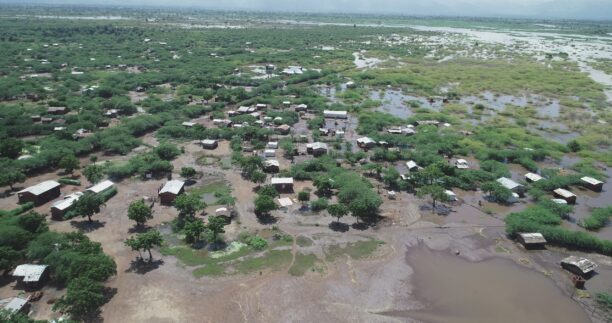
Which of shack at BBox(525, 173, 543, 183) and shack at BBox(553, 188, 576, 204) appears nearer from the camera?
shack at BBox(553, 188, 576, 204)

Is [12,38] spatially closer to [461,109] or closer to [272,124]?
[272,124]

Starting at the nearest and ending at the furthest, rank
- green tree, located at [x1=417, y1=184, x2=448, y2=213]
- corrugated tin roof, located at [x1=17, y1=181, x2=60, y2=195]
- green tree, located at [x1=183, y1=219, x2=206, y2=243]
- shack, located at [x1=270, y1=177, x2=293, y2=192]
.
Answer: green tree, located at [x1=183, y1=219, x2=206, y2=243] < corrugated tin roof, located at [x1=17, y1=181, x2=60, y2=195] < green tree, located at [x1=417, y1=184, x2=448, y2=213] < shack, located at [x1=270, y1=177, x2=293, y2=192]

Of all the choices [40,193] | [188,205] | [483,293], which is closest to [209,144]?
[188,205]

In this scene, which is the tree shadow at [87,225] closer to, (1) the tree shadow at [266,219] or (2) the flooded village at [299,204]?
(2) the flooded village at [299,204]

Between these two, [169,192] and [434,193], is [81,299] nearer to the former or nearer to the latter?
[169,192]

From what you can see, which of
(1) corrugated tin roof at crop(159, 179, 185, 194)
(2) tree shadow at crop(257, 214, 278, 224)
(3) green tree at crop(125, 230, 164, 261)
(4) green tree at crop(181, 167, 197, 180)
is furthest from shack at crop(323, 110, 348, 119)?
(3) green tree at crop(125, 230, 164, 261)

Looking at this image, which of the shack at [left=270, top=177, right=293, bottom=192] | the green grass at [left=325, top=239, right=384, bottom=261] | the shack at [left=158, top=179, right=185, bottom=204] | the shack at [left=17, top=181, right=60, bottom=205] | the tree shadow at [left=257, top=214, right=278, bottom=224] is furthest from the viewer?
the shack at [left=270, top=177, right=293, bottom=192]

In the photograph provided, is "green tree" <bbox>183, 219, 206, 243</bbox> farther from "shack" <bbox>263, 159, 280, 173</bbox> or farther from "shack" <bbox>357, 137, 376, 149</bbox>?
"shack" <bbox>357, 137, 376, 149</bbox>
